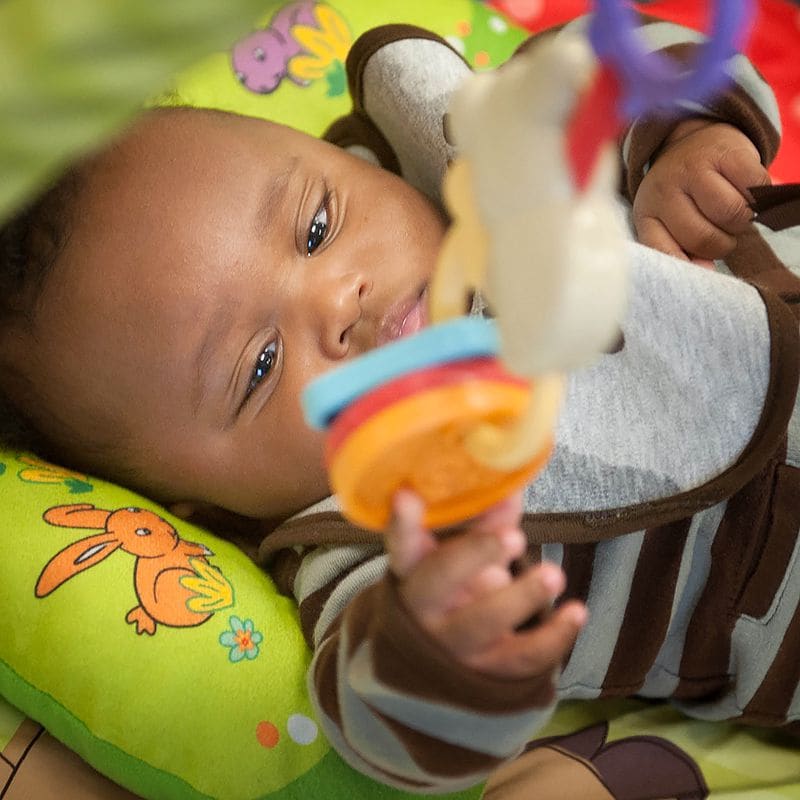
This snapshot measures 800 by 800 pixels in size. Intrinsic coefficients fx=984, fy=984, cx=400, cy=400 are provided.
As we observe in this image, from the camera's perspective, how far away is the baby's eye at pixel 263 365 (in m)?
0.70

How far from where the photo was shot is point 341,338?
68 cm

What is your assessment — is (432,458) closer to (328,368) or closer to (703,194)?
(328,368)

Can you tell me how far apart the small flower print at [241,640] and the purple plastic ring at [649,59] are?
535mm

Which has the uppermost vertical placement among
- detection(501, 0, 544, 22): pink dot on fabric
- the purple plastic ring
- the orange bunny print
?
the purple plastic ring

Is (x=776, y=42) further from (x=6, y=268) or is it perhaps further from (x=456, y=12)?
(x=6, y=268)

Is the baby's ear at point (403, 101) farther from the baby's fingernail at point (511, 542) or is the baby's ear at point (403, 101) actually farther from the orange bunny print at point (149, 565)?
the baby's fingernail at point (511, 542)

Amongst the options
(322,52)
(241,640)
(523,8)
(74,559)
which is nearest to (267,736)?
(241,640)

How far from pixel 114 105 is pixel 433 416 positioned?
0.51 ft

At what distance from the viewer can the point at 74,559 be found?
719mm

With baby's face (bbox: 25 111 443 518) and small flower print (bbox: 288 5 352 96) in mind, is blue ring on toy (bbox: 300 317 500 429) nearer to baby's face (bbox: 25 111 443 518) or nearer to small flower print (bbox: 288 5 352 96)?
baby's face (bbox: 25 111 443 518)

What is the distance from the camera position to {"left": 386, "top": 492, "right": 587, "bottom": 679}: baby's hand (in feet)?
1.39

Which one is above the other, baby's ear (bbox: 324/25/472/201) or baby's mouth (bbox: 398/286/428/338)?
baby's ear (bbox: 324/25/472/201)

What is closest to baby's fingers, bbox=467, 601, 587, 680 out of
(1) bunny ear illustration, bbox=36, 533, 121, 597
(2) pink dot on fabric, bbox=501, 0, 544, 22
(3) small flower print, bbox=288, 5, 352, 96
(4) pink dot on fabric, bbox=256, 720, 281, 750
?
(4) pink dot on fabric, bbox=256, 720, 281, 750

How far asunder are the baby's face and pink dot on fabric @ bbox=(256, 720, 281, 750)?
17 cm
